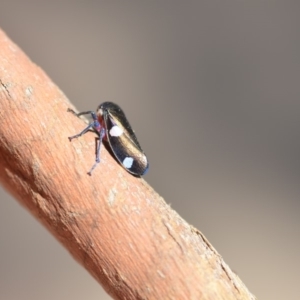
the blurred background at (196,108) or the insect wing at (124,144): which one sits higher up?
the blurred background at (196,108)

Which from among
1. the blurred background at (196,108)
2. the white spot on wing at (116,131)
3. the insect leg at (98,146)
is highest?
Answer: the blurred background at (196,108)

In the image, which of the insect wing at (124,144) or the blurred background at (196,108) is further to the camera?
the blurred background at (196,108)

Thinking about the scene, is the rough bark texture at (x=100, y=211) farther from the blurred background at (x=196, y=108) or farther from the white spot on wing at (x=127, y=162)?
the blurred background at (x=196, y=108)

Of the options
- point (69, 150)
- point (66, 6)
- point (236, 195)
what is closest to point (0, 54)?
point (69, 150)

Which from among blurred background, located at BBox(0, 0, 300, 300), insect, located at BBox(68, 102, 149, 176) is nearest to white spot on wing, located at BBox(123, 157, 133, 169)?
insect, located at BBox(68, 102, 149, 176)

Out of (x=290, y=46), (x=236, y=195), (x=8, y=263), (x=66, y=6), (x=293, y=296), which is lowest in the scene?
(x=8, y=263)

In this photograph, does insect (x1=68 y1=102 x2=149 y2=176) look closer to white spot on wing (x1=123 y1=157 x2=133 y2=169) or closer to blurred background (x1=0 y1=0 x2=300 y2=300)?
white spot on wing (x1=123 y1=157 x2=133 y2=169)

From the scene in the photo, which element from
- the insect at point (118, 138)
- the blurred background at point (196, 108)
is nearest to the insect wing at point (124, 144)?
the insect at point (118, 138)

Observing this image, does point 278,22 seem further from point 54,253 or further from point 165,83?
point 54,253
